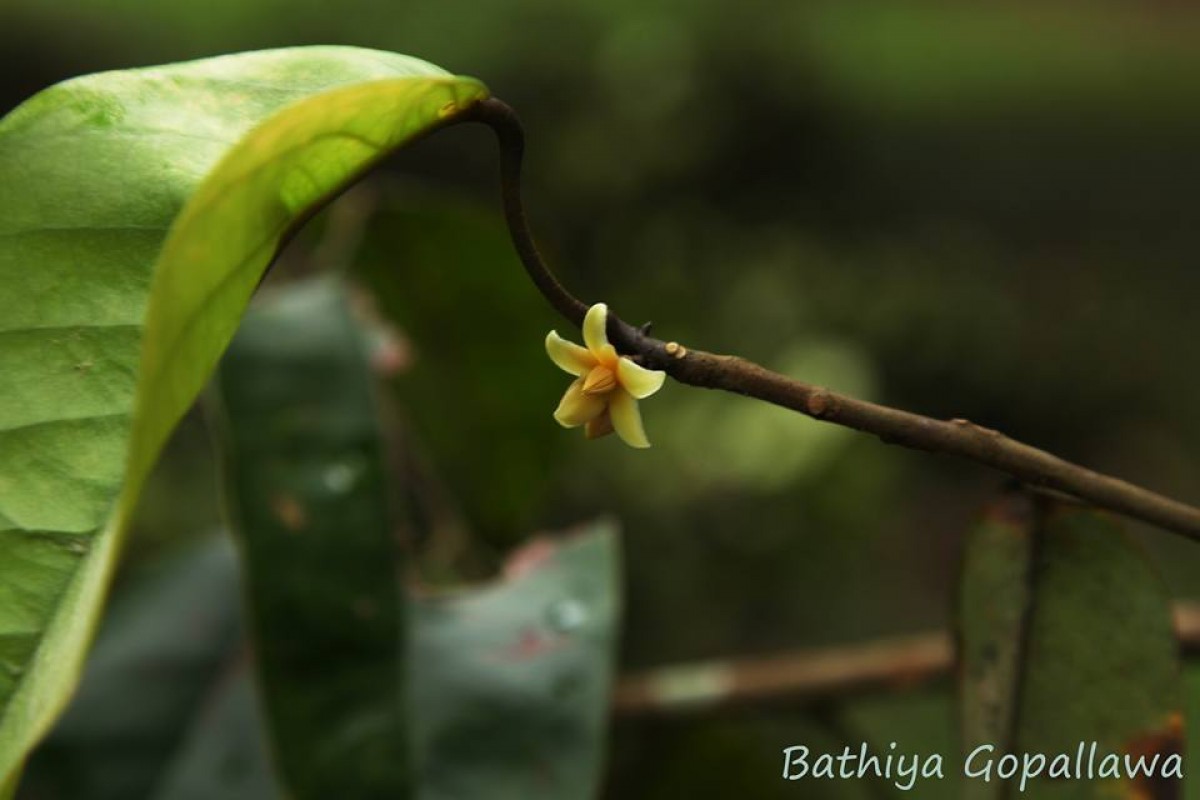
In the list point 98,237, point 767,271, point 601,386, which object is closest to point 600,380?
point 601,386

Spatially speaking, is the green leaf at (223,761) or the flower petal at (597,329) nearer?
the flower petal at (597,329)

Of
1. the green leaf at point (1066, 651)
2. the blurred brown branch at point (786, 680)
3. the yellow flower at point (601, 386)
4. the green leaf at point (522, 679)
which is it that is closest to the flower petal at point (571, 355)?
the yellow flower at point (601, 386)

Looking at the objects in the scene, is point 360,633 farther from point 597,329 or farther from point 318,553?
point 597,329

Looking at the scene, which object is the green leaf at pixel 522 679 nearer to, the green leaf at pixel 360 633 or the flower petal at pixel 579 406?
the green leaf at pixel 360 633

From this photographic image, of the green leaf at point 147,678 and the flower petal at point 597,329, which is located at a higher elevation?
the flower petal at point 597,329

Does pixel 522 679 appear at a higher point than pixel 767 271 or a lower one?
higher

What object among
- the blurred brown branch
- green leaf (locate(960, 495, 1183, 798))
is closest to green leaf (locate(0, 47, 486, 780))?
green leaf (locate(960, 495, 1183, 798))
